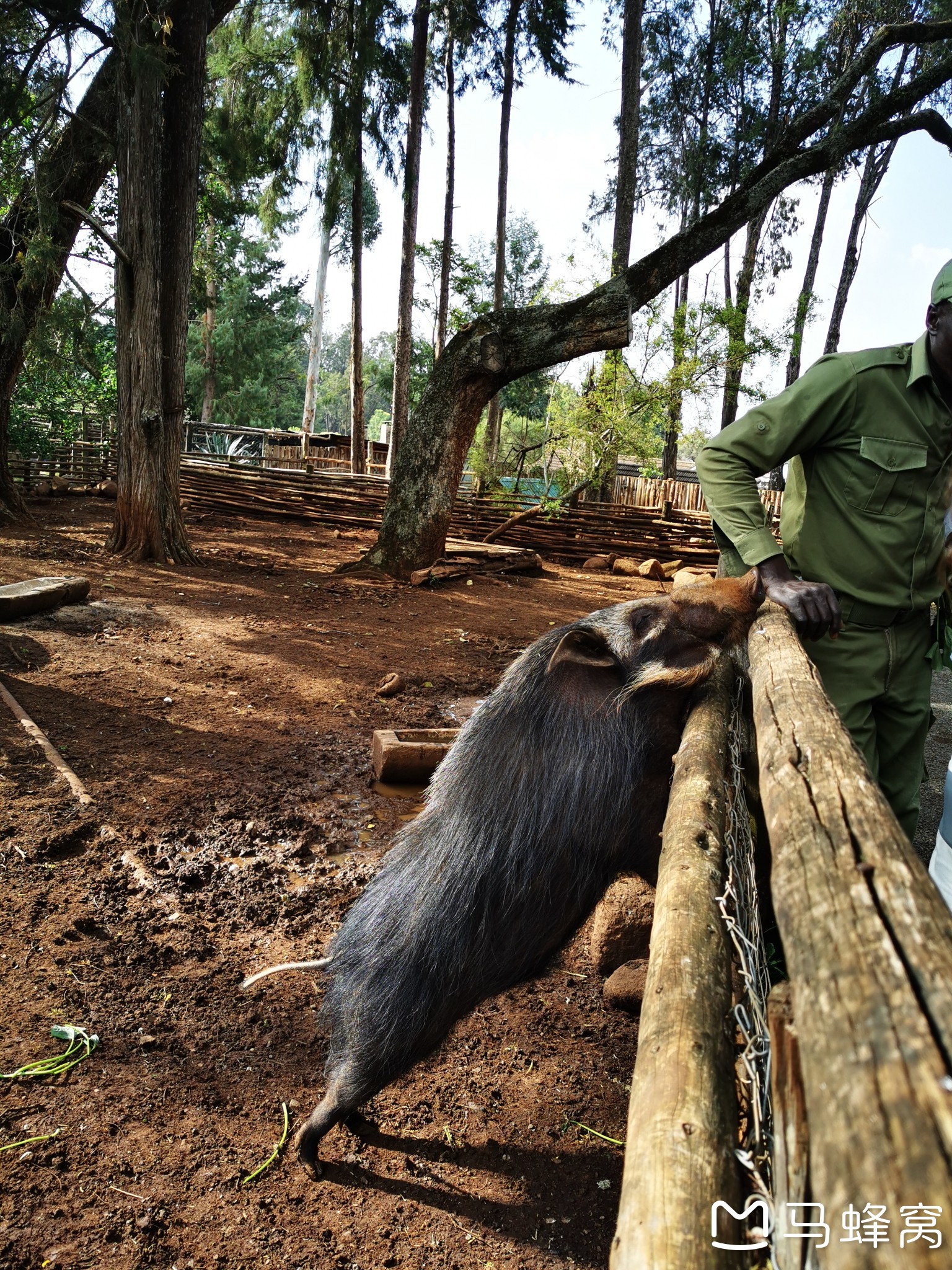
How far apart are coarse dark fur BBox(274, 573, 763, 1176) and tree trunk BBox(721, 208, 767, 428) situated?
1258 centimetres

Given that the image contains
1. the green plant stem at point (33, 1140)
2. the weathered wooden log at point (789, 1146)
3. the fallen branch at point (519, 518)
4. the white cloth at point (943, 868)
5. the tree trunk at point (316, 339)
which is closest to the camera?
the weathered wooden log at point (789, 1146)

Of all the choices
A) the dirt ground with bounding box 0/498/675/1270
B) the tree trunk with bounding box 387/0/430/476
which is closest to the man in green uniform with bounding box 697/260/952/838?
the dirt ground with bounding box 0/498/675/1270

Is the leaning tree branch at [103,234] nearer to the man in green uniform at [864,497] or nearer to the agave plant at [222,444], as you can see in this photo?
the man in green uniform at [864,497]

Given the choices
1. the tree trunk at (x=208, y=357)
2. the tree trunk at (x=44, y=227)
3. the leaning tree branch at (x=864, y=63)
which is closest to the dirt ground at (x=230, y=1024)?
the tree trunk at (x=44, y=227)

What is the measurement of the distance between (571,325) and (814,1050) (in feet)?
28.5

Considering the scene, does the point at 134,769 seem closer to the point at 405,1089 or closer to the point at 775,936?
the point at 405,1089

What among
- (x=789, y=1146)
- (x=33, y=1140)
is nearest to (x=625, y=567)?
(x=33, y=1140)

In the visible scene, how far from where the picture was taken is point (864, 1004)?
0.72 m

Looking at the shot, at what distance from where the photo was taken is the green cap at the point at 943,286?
2.21 m

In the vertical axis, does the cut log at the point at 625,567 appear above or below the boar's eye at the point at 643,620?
below

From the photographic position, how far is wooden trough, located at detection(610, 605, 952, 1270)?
595mm

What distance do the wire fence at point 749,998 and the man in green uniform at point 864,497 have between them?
0.78 meters

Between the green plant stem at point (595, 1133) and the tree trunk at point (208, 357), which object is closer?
the green plant stem at point (595, 1133)

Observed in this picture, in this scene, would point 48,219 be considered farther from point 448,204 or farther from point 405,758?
point 448,204
